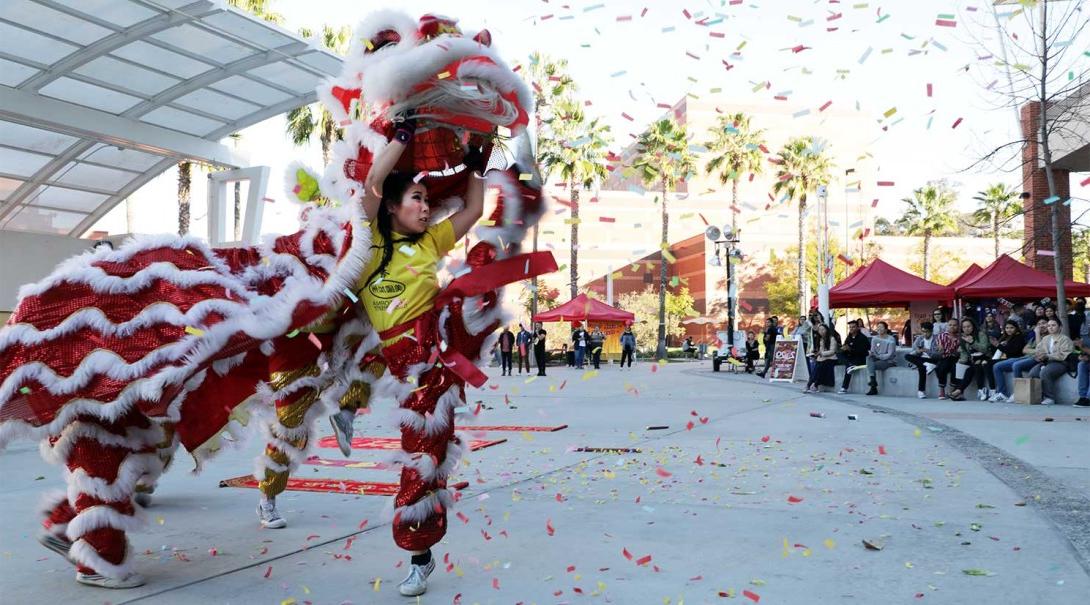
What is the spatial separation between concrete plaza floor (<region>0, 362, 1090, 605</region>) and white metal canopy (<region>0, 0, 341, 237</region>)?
760cm

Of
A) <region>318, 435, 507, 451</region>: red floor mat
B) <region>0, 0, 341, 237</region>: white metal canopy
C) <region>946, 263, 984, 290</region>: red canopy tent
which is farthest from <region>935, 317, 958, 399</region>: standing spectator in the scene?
<region>0, 0, 341, 237</region>: white metal canopy

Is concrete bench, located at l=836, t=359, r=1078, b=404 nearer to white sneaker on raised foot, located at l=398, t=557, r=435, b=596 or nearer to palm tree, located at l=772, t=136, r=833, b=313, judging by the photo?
white sneaker on raised foot, located at l=398, t=557, r=435, b=596

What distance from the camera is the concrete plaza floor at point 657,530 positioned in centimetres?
319

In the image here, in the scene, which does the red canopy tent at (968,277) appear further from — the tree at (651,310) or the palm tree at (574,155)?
the tree at (651,310)

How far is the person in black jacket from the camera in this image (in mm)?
14844

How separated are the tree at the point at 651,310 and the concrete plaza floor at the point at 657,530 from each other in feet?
142

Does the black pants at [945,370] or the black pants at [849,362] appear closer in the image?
the black pants at [945,370]

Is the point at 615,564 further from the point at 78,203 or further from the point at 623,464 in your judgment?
the point at 78,203

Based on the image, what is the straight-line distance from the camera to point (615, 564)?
11.6 ft

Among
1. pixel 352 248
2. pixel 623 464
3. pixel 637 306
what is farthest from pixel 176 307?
pixel 637 306

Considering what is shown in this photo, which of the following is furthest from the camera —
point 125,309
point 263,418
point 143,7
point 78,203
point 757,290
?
point 757,290

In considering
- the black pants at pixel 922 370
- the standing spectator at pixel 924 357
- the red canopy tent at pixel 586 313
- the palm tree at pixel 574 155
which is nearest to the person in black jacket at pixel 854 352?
the standing spectator at pixel 924 357

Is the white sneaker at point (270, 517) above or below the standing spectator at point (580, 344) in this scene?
below

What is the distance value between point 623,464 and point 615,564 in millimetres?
2740
